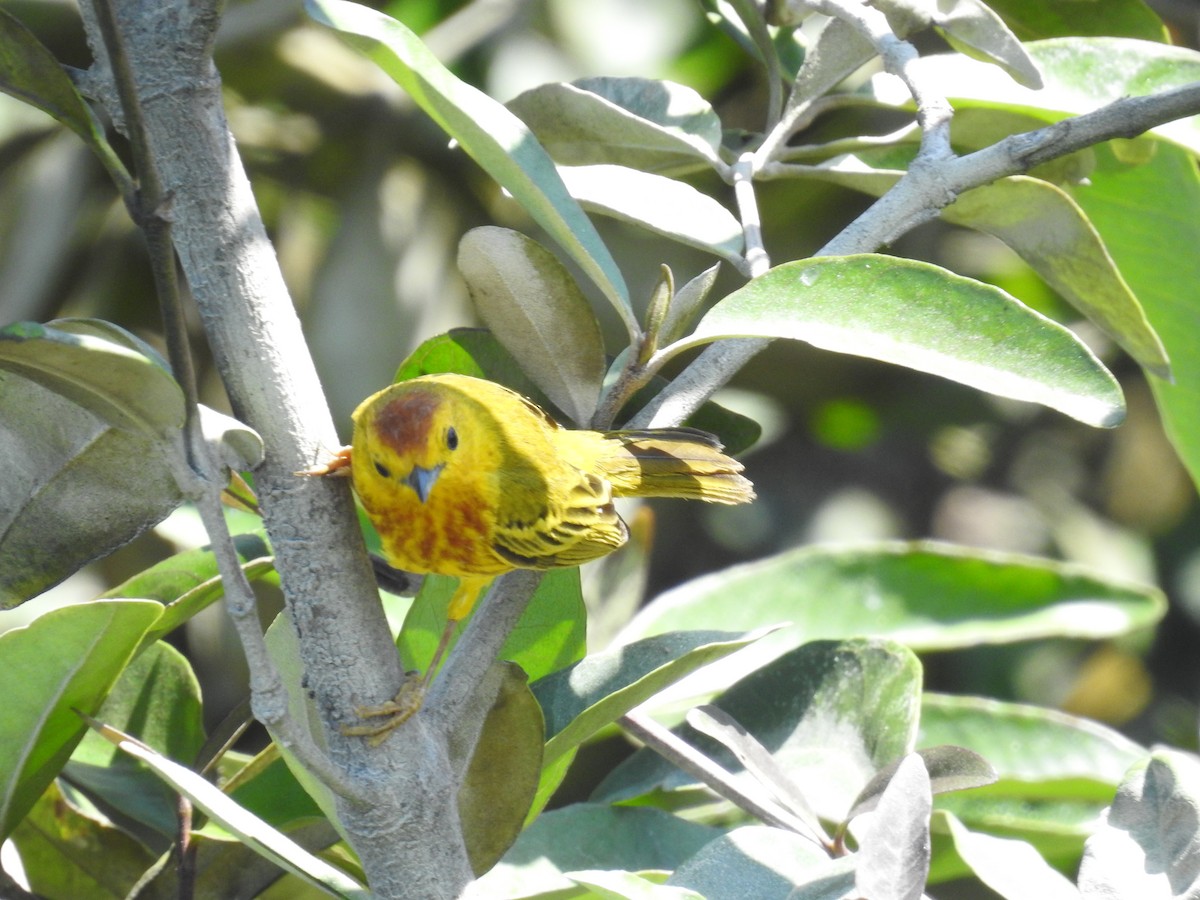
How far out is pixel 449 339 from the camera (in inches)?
30.4

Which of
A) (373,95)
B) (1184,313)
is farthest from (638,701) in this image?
(373,95)

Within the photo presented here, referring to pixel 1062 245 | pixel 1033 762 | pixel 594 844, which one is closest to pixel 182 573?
pixel 594 844

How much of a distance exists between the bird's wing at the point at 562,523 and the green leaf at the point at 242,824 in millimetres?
342

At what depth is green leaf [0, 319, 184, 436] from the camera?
1.50ft

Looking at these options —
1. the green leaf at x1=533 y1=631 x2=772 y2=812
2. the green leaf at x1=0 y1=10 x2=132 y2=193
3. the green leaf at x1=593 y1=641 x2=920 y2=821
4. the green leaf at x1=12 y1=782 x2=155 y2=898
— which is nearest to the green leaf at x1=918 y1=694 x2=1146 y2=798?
the green leaf at x1=593 y1=641 x2=920 y2=821

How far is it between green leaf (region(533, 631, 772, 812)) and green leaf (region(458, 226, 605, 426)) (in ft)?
0.48

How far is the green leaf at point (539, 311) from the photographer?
67 centimetres

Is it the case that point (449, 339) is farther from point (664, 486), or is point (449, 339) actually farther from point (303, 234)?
point (303, 234)

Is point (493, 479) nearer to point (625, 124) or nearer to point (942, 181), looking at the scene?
point (625, 124)

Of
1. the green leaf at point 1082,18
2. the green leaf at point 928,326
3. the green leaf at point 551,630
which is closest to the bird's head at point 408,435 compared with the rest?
the green leaf at point 551,630

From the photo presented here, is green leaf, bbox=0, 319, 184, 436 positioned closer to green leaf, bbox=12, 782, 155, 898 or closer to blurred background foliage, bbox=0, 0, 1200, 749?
green leaf, bbox=12, 782, 155, 898

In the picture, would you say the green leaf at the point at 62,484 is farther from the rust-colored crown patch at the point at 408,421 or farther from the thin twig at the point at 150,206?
the rust-colored crown patch at the point at 408,421

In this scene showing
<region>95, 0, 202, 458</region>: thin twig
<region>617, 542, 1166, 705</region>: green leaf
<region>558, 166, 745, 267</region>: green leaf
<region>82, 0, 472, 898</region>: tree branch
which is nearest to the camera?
<region>95, 0, 202, 458</region>: thin twig

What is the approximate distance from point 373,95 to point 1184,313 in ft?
5.44
